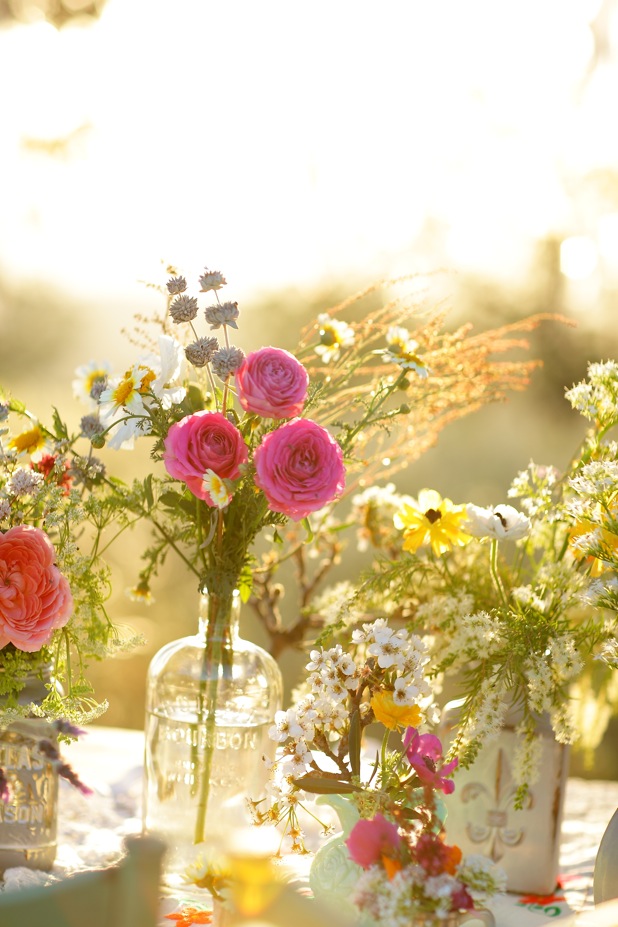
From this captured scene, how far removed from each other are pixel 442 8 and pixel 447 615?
4355 mm

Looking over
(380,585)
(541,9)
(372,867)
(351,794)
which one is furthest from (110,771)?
(541,9)

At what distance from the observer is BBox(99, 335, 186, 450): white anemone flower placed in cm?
127

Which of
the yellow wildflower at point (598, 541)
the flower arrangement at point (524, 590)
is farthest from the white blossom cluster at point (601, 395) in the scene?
the yellow wildflower at point (598, 541)

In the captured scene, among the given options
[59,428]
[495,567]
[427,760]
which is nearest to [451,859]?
[427,760]

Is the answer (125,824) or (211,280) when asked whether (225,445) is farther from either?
(125,824)

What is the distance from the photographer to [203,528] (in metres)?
1.34

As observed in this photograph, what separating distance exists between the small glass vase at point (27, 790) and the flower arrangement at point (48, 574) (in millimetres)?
38

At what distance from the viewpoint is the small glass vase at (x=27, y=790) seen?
52.7 inches

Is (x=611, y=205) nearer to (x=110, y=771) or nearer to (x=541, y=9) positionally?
(x=541, y=9)

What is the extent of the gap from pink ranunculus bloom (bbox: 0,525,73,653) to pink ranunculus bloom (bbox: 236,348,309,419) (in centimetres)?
29

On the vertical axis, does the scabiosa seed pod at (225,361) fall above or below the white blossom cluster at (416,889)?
above

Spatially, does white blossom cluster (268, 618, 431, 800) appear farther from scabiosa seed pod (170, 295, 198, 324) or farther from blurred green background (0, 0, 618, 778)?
blurred green background (0, 0, 618, 778)

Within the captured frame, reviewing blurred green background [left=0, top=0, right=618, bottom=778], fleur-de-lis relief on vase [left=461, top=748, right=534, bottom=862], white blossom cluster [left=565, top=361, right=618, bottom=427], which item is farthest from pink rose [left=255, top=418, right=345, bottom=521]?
blurred green background [left=0, top=0, right=618, bottom=778]

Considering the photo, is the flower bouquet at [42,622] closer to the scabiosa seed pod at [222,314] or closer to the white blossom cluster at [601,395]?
the scabiosa seed pod at [222,314]
